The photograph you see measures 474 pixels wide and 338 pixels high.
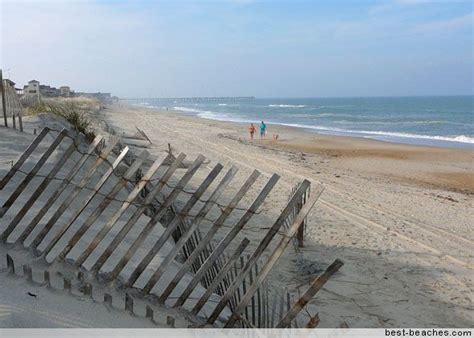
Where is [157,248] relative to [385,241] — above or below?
above

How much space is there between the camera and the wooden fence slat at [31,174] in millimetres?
3844

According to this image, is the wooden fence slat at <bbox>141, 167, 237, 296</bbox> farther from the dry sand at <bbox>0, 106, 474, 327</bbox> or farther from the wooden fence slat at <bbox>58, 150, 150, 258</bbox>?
the dry sand at <bbox>0, 106, 474, 327</bbox>

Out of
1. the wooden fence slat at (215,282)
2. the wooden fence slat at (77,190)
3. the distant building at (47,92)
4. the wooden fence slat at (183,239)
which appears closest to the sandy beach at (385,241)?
the wooden fence slat at (183,239)

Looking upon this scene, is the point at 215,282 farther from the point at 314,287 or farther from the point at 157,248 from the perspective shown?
the point at 314,287

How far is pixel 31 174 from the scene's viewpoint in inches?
152

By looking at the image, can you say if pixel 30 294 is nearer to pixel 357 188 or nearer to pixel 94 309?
pixel 94 309

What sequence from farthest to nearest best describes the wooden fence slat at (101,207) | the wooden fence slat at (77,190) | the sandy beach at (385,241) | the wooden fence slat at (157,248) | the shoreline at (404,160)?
the shoreline at (404,160), the sandy beach at (385,241), the wooden fence slat at (77,190), the wooden fence slat at (101,207), the wooden fence slat at (157,248)

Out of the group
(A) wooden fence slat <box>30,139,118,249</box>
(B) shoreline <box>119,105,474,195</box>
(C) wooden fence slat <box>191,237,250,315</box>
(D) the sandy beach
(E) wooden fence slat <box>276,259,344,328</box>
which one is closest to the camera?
(E) wooden fence slat <box>276,259,344,328</box>

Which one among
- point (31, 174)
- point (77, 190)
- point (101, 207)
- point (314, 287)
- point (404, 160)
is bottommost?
point (404, 160)

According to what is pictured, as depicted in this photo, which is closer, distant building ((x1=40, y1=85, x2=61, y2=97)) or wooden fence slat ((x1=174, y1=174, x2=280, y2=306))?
wooden fence slat ((x1=174, y1=174, x2=280, y2=306))

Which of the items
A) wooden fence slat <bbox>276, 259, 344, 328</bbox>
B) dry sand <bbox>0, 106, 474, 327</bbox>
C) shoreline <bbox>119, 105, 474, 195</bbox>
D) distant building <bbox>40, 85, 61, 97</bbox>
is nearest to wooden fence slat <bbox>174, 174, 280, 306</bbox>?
wooden fence slat <bbox>276, 259, 344, 328</bbox>

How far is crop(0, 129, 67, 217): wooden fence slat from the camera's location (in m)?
3.84

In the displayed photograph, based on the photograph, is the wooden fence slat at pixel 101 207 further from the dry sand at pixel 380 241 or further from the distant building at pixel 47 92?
the distant building at pixel 47 92

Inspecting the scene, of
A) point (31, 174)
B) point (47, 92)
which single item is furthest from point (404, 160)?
point (47, 92)
